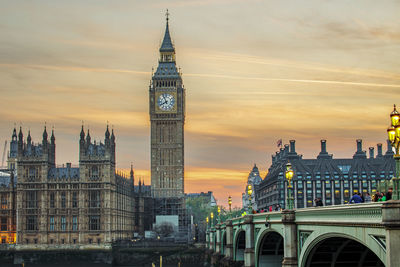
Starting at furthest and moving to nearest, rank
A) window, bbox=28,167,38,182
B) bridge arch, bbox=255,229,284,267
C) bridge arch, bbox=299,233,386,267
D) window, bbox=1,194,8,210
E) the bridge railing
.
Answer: window, bbox=1,194,8,210
window, bbox=28,167,38,182
bridge arch, bbox=255,229,284,267
bridge arch, bbox=299,233,386,267
the bridge railing

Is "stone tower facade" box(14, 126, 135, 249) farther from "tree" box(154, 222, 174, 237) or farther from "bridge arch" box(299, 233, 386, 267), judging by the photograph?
"bridge arch" box(299, 233, 386, 267)

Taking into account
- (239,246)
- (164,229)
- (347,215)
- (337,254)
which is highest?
(347,215)

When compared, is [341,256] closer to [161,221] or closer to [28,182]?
[28,182]

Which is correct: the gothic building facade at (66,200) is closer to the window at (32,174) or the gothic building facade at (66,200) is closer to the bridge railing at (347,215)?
the window at (32,174)

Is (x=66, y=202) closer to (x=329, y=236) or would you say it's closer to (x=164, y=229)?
(x=164, y=229)

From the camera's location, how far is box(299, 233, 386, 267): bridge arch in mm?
41300

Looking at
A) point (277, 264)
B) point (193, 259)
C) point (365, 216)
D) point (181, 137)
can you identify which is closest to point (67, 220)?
point (193, 259)

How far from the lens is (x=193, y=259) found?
151250 mm

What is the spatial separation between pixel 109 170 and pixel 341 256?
115924 millimetres

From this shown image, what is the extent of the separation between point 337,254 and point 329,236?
661 centimetres

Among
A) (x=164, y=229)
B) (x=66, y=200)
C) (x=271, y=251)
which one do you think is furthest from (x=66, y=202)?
(x=271, y=251)

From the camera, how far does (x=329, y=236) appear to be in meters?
36.9

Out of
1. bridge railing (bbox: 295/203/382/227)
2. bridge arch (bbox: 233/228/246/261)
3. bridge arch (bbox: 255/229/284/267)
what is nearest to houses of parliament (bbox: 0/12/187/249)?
bridge arch (bbox: 233/228/246/261)

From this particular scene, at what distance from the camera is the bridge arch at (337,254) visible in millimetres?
41300
